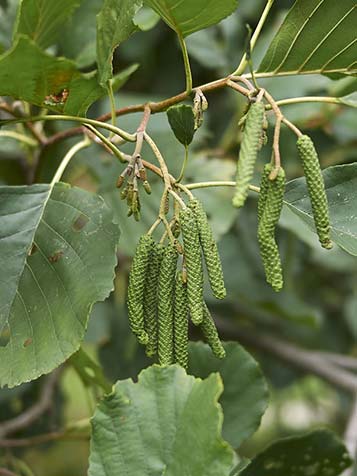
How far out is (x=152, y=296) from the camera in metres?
1.08

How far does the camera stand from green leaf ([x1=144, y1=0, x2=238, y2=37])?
1.04 metres

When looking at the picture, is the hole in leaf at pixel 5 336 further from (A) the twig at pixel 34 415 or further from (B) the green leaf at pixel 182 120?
(A) the twig at pixel 34 415

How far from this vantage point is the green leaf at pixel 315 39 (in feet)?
3.72

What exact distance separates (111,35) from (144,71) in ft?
4.71

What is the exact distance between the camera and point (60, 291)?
118cm

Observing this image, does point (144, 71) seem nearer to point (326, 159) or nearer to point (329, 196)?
point (326, 159)

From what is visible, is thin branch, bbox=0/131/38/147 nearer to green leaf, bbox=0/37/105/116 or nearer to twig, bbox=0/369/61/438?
green leaf, bbox=0/37/105/116

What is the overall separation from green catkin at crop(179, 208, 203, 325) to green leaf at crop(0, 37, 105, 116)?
8.3 inches

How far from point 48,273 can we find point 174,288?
22cm

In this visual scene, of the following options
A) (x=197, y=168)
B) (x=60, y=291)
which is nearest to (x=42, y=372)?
(x=60, y=291)

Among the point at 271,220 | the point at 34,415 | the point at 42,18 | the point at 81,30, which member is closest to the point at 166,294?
the point at 271,220

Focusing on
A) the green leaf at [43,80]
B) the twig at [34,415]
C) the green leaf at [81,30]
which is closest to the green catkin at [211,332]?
the green leaf at [43,80]

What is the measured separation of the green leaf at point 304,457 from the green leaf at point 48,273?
31 centimetres

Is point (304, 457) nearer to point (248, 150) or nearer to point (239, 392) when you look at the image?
point (239, 392)
